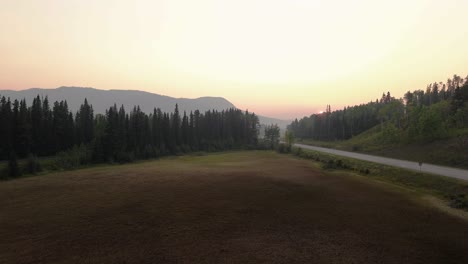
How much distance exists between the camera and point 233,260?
1783cm

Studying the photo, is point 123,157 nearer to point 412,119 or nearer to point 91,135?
point 91,135

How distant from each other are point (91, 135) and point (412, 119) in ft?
471

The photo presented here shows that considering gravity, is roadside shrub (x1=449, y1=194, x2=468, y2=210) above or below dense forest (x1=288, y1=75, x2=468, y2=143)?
below

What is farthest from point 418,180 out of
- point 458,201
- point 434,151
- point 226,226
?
point 226,226

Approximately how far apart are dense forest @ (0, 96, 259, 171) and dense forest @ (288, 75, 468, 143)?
2972 inches

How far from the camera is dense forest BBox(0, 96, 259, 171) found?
7994 centimetres

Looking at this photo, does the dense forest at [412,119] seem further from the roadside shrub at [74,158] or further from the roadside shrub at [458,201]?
the roadside shrub at [74,158]

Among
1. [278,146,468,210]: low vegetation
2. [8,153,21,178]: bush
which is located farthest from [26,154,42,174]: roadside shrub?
[278,146,468,210]: low vegetation

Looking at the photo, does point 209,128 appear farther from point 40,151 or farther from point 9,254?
point 9,254

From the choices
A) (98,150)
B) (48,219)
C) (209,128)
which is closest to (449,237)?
(48,219)

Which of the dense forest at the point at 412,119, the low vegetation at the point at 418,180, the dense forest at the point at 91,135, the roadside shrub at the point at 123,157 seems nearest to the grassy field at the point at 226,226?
the low vegetation at the point at 418,180

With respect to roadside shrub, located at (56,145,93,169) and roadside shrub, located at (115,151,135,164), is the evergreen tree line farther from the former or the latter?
roadside shrub, located at (56,145,93,169)

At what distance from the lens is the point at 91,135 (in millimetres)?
107000

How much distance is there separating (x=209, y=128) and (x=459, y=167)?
122 m
